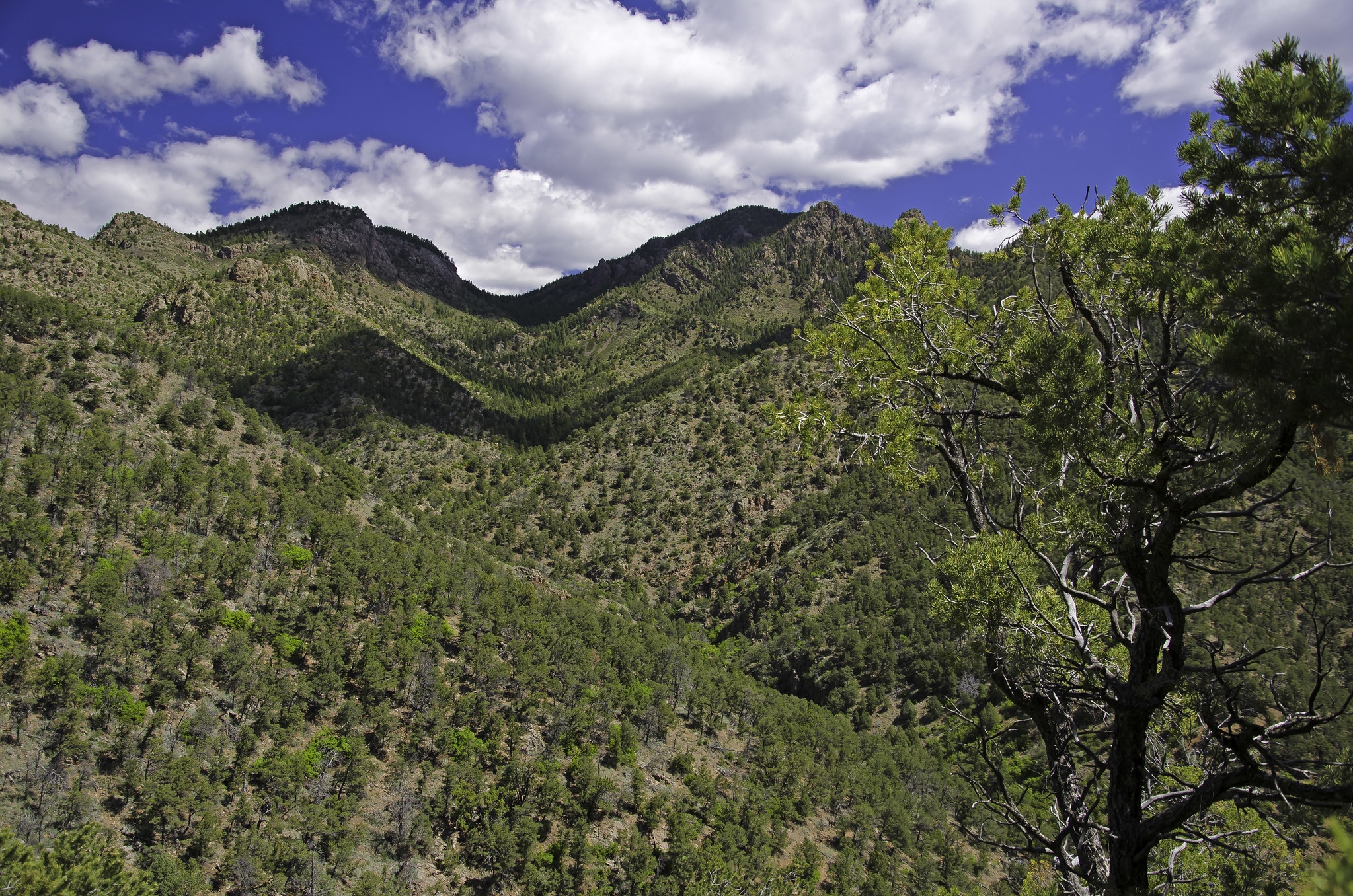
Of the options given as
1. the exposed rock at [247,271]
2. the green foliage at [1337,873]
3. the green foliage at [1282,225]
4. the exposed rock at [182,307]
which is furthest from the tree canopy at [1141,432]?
the exposed rock at [247,271]

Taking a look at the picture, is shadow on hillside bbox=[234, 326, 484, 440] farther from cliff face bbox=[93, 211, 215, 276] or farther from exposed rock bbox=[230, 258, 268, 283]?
cliff face bbox=[93, 211, 215, 276]

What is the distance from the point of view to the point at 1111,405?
16.0ft

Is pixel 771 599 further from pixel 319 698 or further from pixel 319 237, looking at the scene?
pixel 319 237

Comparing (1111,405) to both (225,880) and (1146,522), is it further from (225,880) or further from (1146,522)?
(225,880)

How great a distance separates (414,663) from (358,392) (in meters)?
73.3

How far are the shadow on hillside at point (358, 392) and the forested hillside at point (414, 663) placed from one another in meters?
0.96

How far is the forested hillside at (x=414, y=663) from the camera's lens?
63.9 feet

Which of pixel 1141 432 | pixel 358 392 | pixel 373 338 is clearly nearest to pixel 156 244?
pixel 373 338

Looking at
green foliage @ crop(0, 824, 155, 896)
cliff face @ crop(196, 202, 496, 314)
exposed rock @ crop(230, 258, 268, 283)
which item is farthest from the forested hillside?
cliff face @ crop(196, 202, 496, 314)

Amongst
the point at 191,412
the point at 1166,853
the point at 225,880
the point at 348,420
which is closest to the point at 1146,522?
the point at 1166,853

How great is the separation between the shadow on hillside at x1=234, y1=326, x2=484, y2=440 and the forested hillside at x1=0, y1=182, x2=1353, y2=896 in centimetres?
96

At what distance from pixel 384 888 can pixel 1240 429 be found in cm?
2838

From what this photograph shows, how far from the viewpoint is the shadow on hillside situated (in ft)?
280

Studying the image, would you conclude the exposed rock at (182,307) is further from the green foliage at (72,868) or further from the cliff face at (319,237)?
the green foliage at (72,868)
